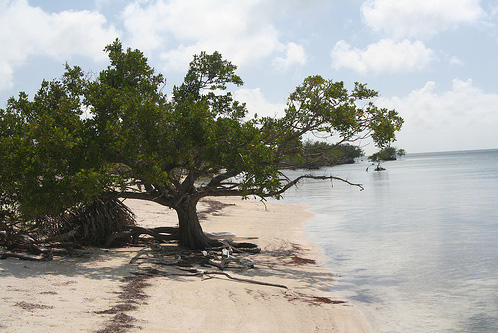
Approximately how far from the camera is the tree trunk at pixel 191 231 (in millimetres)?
13039

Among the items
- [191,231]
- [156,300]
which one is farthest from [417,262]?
[156,300]

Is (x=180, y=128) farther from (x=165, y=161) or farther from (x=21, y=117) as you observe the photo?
(x=21, y=117)

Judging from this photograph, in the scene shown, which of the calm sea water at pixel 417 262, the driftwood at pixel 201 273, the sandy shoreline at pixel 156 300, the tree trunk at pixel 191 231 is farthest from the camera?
the tree trunk at pixel 191 231

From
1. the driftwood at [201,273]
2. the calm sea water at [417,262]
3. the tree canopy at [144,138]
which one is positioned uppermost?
the tree canopy at [144,138]

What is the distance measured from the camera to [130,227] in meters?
13.3

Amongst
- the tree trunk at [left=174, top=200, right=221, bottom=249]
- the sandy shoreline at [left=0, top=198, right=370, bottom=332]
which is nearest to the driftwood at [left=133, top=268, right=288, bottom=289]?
the sandy shoreline at [left=0, top=198, right=370, bottom=332]

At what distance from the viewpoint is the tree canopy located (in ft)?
32.3

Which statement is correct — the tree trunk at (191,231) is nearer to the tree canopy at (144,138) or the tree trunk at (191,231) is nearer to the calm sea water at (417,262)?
the tree canopy at (144,138)

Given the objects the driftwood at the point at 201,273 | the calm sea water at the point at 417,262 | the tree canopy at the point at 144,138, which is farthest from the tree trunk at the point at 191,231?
the calm sea water at the point at 417,262

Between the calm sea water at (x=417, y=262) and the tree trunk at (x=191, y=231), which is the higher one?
the tree trunk at (x=191, y=231)

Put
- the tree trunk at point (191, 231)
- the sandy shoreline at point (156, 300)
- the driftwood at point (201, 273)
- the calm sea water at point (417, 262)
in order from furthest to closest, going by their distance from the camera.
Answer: the tree trunk at point (191, 231)
the driftwood at point (201, 273)
the calm sea water at point (417, 262)
the sandy shoreline at point (156, 300)

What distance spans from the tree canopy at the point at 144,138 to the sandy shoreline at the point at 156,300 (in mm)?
1913

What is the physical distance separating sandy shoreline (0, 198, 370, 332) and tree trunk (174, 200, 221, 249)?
1.65 meters

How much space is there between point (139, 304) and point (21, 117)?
6.70 meters
